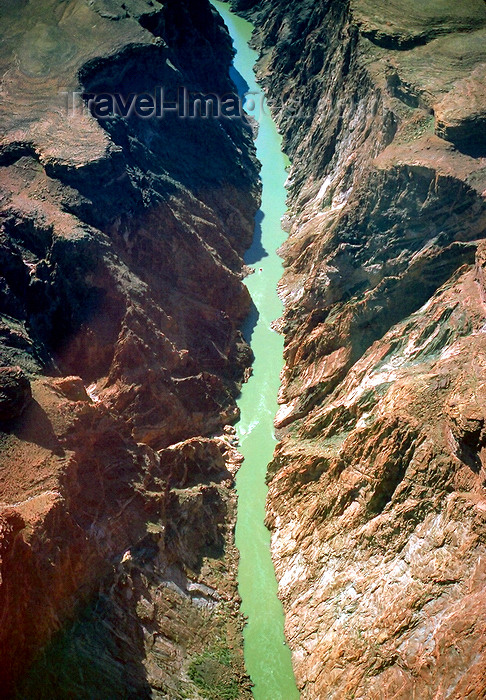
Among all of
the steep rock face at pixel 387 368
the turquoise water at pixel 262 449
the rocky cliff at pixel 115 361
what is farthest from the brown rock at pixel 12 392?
the steep rock face at pixel 387 368

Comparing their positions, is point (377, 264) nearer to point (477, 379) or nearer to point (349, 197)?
point (349, 197)

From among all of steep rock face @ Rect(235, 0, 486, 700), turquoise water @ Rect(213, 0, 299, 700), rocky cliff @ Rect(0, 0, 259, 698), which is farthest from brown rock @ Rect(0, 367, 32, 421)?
steep rock face @ Rect(235, 0, 486, 700)

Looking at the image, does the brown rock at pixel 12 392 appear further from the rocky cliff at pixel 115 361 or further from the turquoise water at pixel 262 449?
the turquoise water at pixel 262 449

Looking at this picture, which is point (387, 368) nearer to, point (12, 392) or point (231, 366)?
point (231, 366)

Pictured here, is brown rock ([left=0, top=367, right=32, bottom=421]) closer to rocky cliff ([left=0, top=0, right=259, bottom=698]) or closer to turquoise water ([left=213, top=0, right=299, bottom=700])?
rocky cliff ([left=0, top=0, right=259, bottom=698])

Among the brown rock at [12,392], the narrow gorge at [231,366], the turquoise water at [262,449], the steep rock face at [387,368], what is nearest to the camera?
the steep rock face at [387,368]
